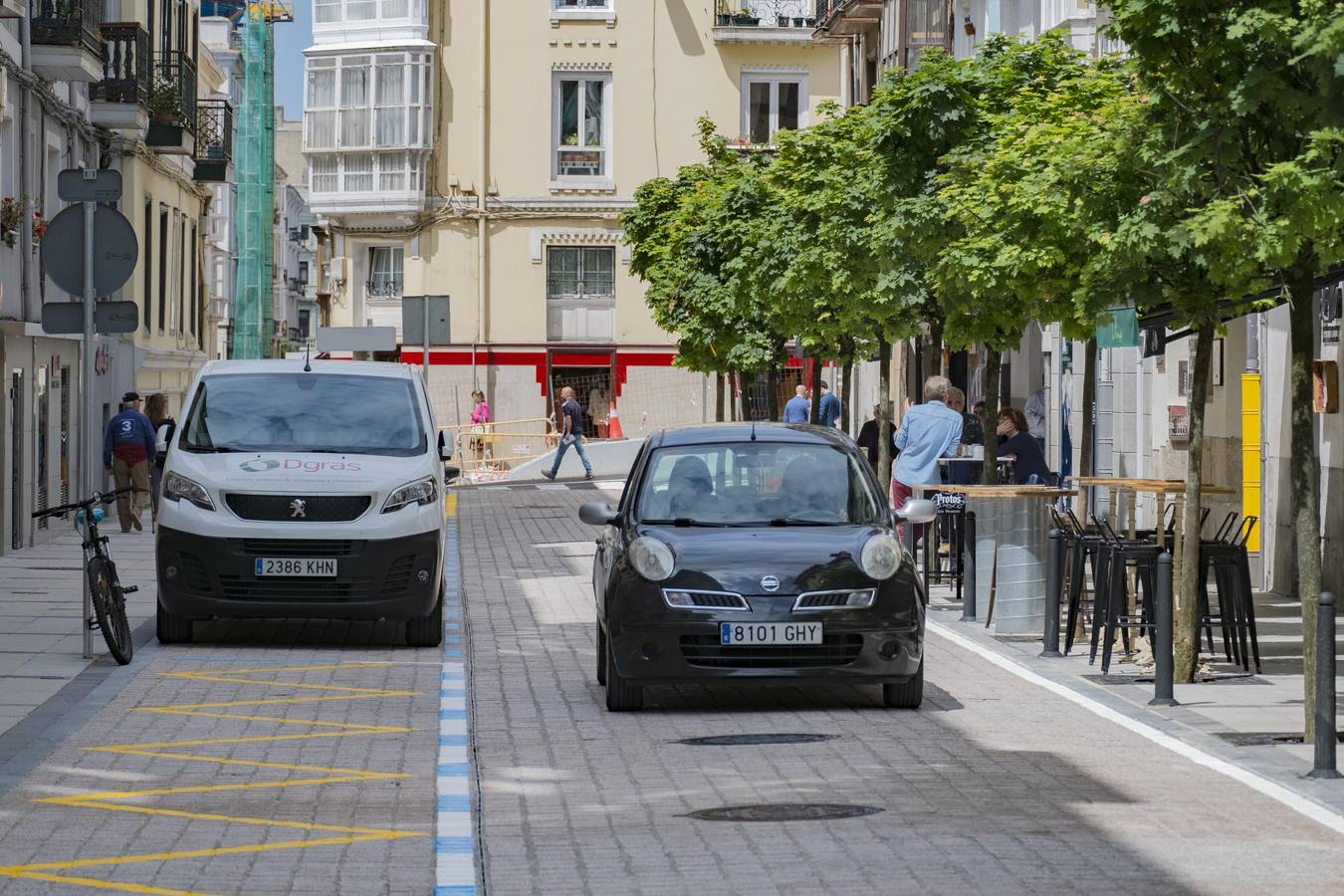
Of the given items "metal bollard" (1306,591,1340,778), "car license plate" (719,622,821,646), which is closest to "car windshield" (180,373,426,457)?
"car license plate" (719,622,821,646)

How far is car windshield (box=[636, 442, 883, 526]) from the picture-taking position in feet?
43.7

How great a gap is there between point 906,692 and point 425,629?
4.61m

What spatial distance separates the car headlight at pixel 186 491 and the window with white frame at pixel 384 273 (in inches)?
1728

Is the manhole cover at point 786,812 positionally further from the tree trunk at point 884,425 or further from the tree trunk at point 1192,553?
the tree trunk at point 884,425

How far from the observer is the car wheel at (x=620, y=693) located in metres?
12.7

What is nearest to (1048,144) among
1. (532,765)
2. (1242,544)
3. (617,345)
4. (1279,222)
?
(1242,544)

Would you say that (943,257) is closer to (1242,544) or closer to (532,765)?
(1242,544)

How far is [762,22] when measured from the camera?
2365 inches

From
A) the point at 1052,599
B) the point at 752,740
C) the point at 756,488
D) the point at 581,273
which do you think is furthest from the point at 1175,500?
the point at 581,273

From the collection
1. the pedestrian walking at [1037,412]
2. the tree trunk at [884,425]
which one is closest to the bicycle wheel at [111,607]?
the tree trunk at [884,425]

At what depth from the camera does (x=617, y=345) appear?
59.6m

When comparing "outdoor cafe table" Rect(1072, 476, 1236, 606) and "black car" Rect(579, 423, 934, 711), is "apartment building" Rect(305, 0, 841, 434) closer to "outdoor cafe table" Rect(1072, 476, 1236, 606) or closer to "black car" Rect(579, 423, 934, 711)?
"outdoor cafe table" Rect(1072, 476, 1236, 606)

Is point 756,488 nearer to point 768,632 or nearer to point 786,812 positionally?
point 768,632

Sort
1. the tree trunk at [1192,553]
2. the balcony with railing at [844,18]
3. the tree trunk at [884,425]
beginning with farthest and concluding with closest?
the balcony with railing at [844,18], the tree trunk at [884,425], the tree trunk at [1192,553]
